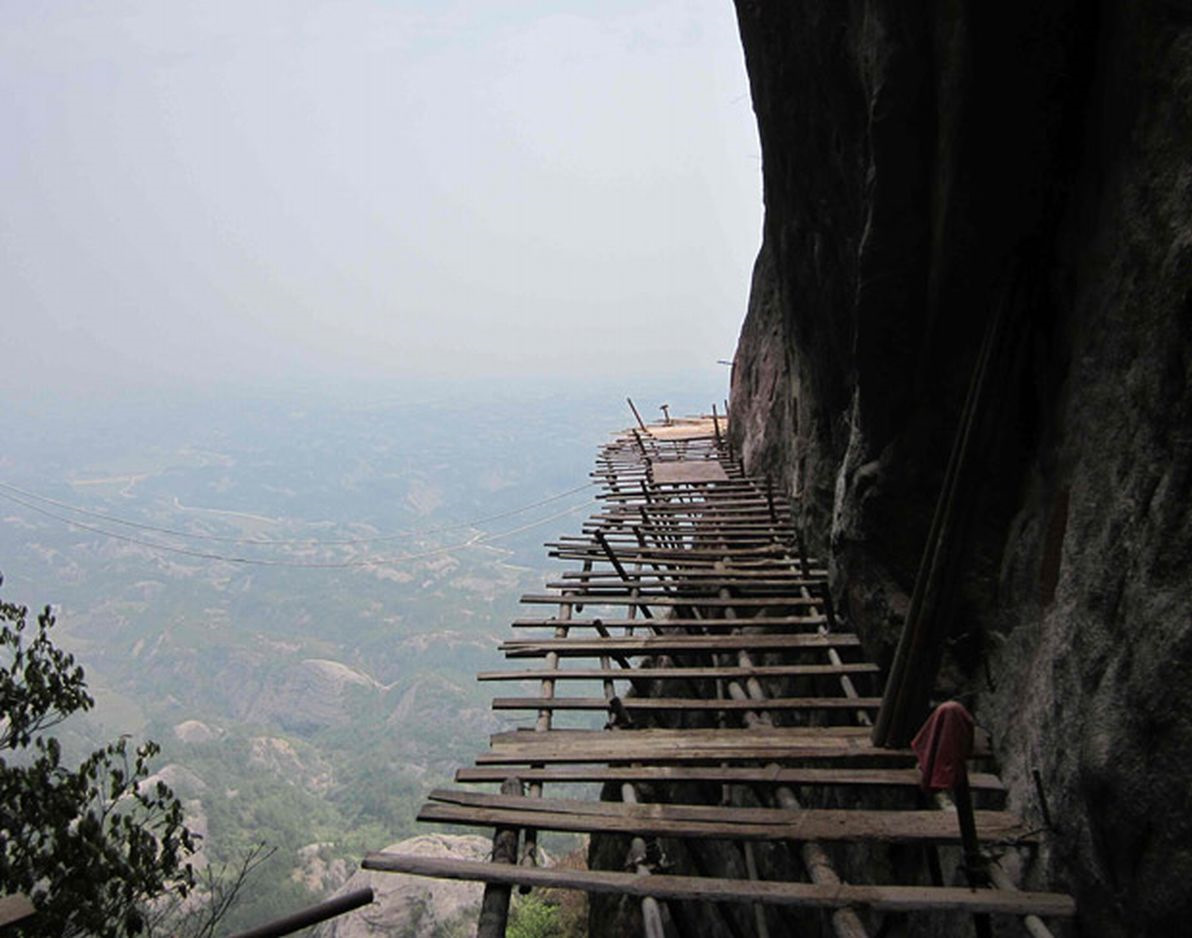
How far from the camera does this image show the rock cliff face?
2.76 m

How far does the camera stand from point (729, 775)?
418cm

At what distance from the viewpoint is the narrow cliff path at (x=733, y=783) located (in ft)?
10.8

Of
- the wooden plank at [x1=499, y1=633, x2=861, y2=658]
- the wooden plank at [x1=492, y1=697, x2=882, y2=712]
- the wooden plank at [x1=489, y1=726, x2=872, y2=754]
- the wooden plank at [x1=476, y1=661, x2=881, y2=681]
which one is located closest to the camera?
the wooden plank at [x1=489, y1=726, x2=872, y2=754]

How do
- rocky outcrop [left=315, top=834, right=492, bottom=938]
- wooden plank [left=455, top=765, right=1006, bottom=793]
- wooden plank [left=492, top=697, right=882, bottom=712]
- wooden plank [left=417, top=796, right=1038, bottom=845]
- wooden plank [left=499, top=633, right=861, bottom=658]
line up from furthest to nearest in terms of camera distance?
rocky outcrop [left=315, top=834, right=492, bottom=938], wooden plank [left=499, top=633, right=861, bottom=658], wooden plank [left=492, top=697, right=882, bottom=712], wooden plank [left=455, top=765, right=1006, bottom=793], wooden plank [left=417, top=796, right=1038, bottom=845]

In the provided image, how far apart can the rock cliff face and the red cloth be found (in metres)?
0.48

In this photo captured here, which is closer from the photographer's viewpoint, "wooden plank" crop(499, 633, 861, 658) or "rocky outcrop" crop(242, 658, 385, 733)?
"wooden plank" crop(499, 633, 861, 658)

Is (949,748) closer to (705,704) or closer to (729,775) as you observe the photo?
(729,775)

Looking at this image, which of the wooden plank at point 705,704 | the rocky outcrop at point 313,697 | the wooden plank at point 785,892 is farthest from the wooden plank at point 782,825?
the rocky outcrop at point 313,697

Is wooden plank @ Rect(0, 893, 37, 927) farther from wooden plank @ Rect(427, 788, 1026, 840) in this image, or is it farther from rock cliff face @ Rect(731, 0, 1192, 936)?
rock cliff face @ Rect(731, 0, 1192, 936)

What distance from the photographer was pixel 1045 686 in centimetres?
359

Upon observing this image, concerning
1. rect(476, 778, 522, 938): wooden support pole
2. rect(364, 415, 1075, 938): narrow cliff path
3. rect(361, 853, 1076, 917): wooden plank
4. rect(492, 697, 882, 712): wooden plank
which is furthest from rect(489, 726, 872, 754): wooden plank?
rect(361, 853, 1076, 917): wooden plank

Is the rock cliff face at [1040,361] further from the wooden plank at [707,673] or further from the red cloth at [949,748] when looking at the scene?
the red cloth at [949,748]

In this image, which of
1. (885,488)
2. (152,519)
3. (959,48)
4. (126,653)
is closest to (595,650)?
(885,488)

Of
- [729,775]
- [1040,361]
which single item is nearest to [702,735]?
[729,775]
